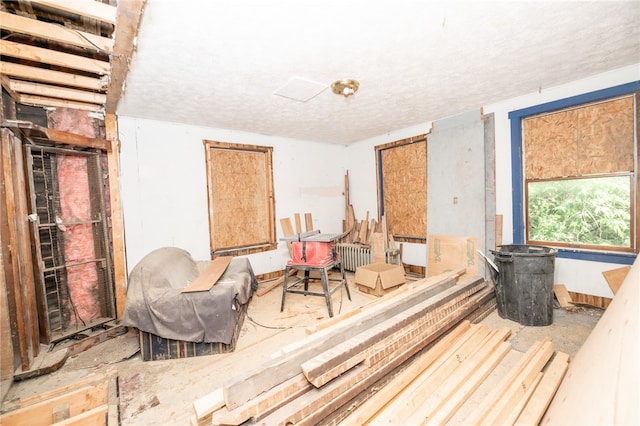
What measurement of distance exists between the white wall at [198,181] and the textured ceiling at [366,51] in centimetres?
20

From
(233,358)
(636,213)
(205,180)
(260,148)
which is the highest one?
(260,148)

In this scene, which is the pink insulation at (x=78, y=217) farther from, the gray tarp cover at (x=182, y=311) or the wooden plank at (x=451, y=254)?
the wooden plank at (x=451, y=254)

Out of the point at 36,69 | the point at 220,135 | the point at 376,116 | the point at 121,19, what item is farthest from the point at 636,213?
the point at 36,69

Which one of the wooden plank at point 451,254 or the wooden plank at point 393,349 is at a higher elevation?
the wooden plank at point 451,254

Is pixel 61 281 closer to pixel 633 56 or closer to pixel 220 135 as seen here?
pixel 220 135

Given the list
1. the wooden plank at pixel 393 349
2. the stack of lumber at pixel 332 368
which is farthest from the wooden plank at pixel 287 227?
the wooden plank at pixel 393 349

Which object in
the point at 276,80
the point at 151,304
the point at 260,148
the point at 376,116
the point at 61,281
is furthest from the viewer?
the point at 260,148

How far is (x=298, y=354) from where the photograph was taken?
1.57m

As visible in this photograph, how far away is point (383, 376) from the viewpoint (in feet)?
5.84

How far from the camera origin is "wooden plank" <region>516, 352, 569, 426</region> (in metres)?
1.44

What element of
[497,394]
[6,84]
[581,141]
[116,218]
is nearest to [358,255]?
[497,394]

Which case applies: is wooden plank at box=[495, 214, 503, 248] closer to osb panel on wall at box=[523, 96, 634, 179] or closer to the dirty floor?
osb panel on wall at box=[523, 96, 634, 179]

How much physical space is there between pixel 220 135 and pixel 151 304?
110 inches

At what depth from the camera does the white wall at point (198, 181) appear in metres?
3.05
